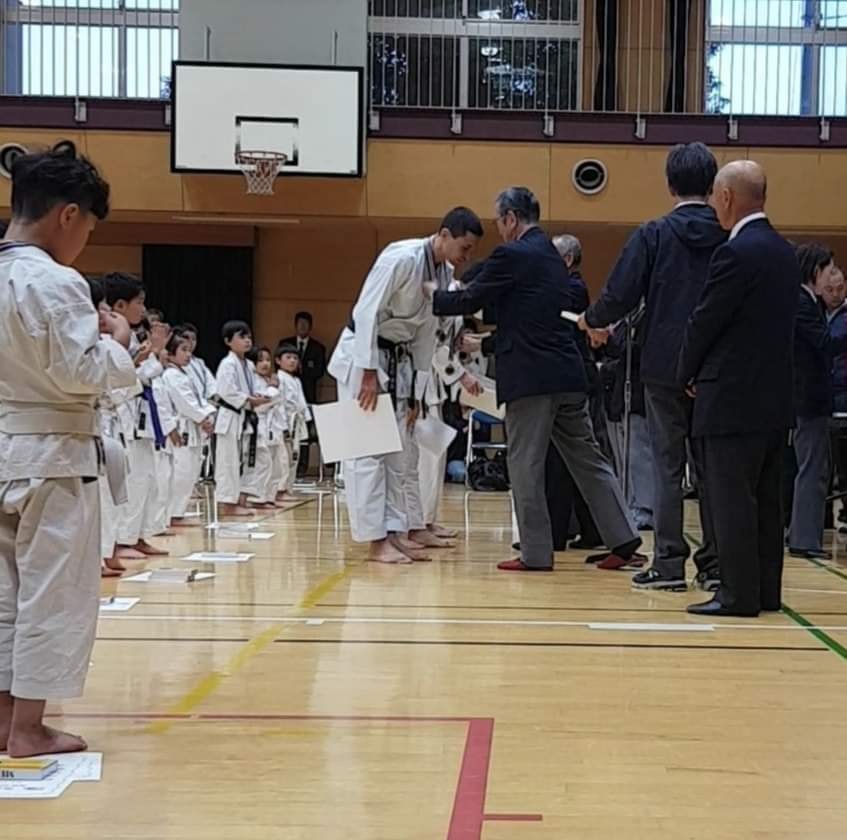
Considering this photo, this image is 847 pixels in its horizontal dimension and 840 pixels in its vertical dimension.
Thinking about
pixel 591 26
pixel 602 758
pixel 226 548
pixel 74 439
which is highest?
pixel 591 26

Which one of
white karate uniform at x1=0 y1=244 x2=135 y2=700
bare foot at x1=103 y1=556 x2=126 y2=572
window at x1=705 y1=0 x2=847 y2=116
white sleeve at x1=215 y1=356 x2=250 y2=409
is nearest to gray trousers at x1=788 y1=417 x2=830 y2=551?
bare foot at x1=103 y1=556 x2=126 y2=572

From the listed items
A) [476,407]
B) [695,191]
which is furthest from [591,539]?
[695,191]

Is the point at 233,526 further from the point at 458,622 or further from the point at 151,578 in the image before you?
the point at 458,622

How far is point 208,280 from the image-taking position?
637 inches

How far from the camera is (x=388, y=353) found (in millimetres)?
5996

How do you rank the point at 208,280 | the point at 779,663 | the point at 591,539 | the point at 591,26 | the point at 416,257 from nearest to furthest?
1. the point at 779,663
2. the point at 416,257
3. the point at 591,539
4. the point at 591,26
5. the point at 208,280

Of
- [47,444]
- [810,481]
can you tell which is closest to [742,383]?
[810,481]

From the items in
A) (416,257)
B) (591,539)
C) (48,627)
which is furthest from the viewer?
(591,539)

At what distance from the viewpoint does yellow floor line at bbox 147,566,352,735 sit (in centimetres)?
283

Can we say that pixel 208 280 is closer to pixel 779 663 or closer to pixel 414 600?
pixel 414 600

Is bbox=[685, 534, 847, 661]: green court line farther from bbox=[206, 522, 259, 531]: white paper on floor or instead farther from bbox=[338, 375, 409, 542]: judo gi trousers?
bbox=[206, 522, 259, 531]: white paper on floor

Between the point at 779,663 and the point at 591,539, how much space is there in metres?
3.18

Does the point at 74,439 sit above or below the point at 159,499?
above

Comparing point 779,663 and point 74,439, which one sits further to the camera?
point 779,663
